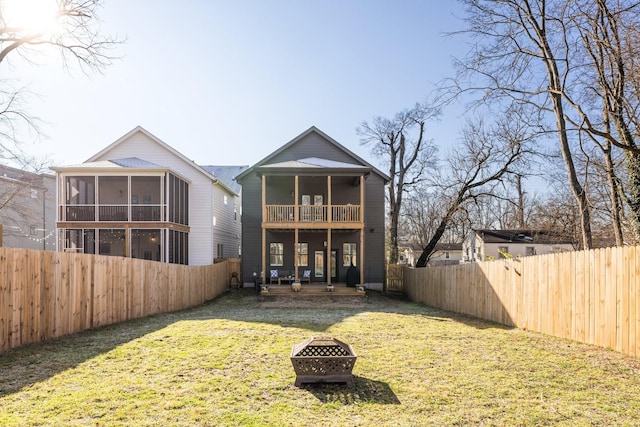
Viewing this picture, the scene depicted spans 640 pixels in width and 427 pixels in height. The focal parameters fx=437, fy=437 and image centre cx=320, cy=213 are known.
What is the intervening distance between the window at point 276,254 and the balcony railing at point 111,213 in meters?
5.93

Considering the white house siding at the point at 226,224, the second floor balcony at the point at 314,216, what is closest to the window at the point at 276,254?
the second floor balcony at the point at 314,216

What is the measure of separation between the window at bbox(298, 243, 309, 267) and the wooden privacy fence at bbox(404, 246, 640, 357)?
35.2ft

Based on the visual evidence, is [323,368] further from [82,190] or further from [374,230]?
[82,190]

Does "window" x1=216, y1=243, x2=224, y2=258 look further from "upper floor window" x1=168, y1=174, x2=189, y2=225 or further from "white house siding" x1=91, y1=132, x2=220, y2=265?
"upper floor window" x1=168, y1=174, x2=189, y2=225

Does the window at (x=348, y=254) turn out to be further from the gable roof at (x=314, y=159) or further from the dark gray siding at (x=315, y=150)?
the dark gray siding at (x=315, y=150)

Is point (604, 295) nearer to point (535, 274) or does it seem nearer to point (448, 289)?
point (535, 274)

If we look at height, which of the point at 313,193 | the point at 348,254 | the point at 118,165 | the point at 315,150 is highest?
the point at 315,150

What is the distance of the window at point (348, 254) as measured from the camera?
78.4 ft

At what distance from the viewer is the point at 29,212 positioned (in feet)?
107

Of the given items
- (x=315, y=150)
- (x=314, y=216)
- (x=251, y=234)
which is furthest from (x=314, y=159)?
(x=251, y=234)

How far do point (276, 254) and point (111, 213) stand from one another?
8.63 meters

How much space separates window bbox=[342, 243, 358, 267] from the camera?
2391cm

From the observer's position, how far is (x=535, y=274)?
10242 millimetres

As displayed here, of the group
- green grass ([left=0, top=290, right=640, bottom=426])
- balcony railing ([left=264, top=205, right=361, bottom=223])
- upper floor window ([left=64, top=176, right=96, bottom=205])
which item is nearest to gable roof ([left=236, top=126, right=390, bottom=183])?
balcony railing ([left=264, top=205, right=361, bottom=223])
